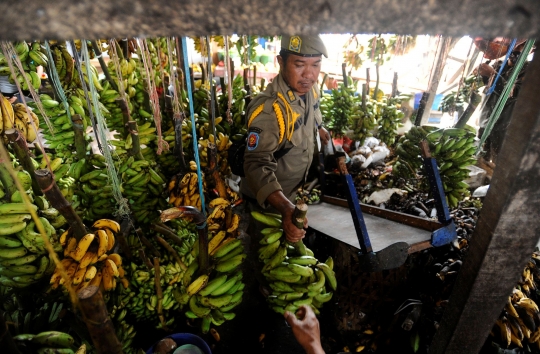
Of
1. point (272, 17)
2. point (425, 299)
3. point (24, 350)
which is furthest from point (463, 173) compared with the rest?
point (24, 350)

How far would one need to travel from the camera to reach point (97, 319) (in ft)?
2.45

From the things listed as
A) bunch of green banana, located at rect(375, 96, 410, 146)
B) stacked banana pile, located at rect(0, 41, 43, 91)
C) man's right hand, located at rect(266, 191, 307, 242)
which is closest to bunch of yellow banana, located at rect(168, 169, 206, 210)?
man's right hand, located at rect(266, 191, 307, 242)

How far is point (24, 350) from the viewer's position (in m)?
1.01

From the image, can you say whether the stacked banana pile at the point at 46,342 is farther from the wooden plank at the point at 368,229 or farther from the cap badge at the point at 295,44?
the cap badge at the point at 295,44

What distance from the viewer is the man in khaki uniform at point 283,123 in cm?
199

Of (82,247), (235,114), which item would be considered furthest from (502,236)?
(235,114)

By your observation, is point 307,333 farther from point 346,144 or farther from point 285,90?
point 346,144

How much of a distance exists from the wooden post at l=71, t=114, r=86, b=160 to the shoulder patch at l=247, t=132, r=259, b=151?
111 centimetres

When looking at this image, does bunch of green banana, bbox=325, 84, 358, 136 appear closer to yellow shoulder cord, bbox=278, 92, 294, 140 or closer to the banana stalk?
yellow shoulder cord, bbox=278, 92, 294, 140

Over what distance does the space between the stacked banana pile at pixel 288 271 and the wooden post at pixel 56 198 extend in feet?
2.87

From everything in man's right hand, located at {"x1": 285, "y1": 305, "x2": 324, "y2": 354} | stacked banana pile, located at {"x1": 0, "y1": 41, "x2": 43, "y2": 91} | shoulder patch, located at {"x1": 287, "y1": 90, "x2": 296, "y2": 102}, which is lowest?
man's right hand, located at {"x1": 285, "y1": 305, "x2": 324, "y2": 354}

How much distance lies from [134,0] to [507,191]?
3.74 ft

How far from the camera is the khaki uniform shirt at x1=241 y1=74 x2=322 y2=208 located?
2.01 m

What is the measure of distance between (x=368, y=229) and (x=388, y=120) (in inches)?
102
